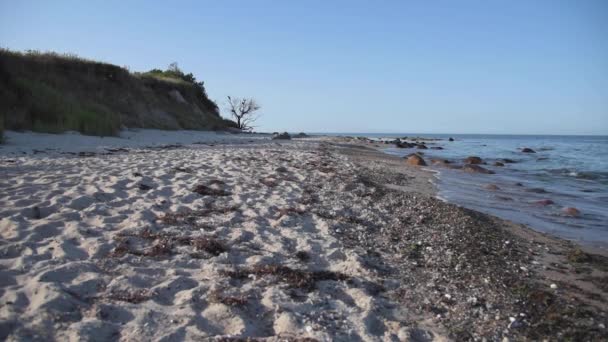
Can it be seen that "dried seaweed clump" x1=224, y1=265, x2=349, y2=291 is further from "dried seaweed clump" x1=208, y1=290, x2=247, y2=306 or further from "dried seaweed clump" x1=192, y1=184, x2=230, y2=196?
"dried seaweed clump" x1=192, y1=184, x2=230, y2=196

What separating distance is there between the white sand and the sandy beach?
0.05ft

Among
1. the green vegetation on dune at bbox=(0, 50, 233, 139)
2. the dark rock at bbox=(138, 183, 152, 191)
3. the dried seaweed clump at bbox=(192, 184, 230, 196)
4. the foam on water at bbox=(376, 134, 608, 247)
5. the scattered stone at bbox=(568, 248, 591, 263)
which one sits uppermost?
the green vegetation on dune at bbox=(0, 50, 233, 139)

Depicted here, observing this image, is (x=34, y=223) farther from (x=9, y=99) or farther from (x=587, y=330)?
(x=9, y=99)

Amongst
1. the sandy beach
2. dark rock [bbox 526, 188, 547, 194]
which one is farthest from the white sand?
dark rock [bbox 526, 188, 547, 194]

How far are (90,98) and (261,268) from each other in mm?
18411

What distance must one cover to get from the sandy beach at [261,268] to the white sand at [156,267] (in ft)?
0.05

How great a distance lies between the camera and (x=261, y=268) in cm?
→ 375

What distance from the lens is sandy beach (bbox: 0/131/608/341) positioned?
9.17 feet

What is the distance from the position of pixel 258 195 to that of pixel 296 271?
295 centimetres

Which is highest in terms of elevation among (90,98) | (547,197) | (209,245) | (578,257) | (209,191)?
(90,98)

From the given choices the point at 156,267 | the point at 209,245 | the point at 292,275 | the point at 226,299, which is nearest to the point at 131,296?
the point at 156,267

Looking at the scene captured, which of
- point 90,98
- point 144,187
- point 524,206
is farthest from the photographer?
point 90,98

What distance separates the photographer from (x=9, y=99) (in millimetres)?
11852

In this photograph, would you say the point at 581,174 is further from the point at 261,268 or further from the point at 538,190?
the point at 261,268
